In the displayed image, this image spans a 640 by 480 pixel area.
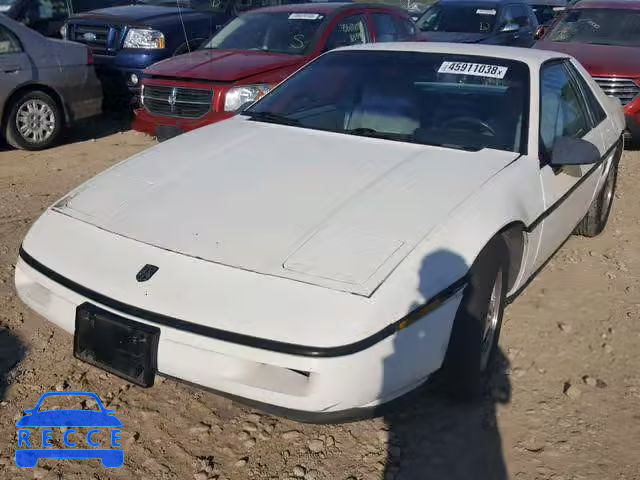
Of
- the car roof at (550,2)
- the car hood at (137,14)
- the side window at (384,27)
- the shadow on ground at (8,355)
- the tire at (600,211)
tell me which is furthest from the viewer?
the car roof at (550,2)

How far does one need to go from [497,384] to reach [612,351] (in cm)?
75

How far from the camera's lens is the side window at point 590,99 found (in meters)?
4.44

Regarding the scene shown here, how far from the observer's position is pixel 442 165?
3.20m

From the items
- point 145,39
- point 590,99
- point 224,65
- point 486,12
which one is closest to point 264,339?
point 590,99

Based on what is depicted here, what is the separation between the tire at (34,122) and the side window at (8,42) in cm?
43

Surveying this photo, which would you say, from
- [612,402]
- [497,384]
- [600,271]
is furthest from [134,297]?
[600,271]

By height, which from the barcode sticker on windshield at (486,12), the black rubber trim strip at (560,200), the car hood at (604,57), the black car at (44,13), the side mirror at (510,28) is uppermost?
the black rubber trim strip at (560,200)

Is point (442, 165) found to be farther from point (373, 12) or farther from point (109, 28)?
point (109, 28)

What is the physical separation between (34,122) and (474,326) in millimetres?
5882

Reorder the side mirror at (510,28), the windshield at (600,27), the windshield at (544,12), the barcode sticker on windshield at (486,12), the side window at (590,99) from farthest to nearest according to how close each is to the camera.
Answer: the windshield at (544,12) → the barcode sticker on windshield at (486,12) → the side mirror at (510,28) → the windshield at (600,27) → the side window at (590,99)

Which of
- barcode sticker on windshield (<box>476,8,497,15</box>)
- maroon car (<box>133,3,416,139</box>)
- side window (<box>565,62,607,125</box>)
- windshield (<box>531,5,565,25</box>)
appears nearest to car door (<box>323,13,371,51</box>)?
maroon car (<box>133,3,416,139</box>)

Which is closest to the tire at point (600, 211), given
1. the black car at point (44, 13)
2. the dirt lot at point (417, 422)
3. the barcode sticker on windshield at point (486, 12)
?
the dirt lot at point (417, 422)

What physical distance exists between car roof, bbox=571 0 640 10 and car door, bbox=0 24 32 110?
6820 millimetres

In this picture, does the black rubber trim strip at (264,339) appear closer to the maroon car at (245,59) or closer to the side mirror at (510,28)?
the maroon car at (245,59)
